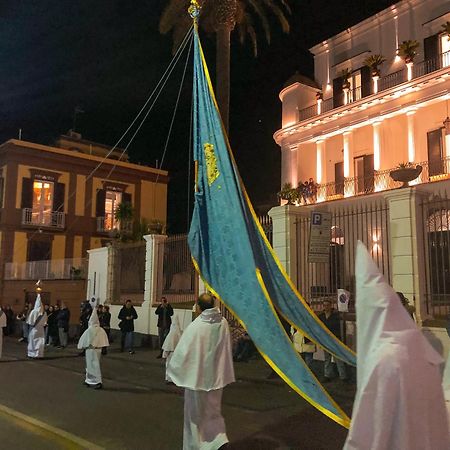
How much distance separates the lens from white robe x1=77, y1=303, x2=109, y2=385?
33.4 feet

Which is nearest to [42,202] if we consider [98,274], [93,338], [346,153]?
[98,274]

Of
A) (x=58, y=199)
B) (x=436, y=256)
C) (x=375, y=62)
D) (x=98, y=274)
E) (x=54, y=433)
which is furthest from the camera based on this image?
(x=58, y=199)

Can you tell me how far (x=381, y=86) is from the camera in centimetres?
2336

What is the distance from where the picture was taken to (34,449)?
20.2 feet

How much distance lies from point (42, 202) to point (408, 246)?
25702 millimetres

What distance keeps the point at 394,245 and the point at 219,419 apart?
20.1ft

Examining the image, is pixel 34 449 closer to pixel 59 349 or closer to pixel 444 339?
pixel 444 339

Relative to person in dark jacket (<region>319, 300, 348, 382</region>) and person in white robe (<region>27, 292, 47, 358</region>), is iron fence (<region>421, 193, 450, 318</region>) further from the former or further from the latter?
person in white robe (<region>27, 292, 47, 358</region>)

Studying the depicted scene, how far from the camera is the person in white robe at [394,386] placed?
2.66 metres

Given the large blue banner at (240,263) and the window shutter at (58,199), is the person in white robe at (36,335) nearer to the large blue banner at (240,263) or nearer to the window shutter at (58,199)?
the large blue banner at (240,263)

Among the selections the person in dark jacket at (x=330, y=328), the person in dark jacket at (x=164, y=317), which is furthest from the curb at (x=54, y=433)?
the person in dark jacket at (x=164, y=317)

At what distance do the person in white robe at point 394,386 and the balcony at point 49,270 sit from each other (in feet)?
70.8

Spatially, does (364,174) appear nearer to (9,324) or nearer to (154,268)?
(154,268)

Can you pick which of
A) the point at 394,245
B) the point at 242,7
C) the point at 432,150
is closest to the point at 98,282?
the point at 242,7
